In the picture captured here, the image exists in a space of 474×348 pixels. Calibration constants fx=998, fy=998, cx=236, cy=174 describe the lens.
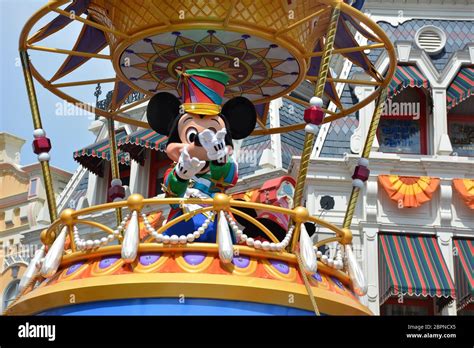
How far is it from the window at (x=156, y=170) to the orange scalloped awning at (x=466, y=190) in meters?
5.87

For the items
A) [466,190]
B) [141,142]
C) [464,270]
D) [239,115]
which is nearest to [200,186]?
[239,115]

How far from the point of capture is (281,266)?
7133 mm

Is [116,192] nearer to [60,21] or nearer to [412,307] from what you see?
[60,21]

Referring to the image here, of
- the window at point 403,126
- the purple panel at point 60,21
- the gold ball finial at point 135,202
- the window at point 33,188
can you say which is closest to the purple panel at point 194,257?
the gold ball finial at point 135,202

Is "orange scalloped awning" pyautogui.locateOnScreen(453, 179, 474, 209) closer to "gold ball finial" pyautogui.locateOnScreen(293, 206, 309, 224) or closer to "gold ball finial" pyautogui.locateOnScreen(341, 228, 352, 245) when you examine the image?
"gold ball finial" pyautogui.locateOnScreen(341, 228, 352, 245)

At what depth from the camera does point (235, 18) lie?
25.6ft

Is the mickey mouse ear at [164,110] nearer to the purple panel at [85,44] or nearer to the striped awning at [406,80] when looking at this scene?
the purple panel at [85,44]

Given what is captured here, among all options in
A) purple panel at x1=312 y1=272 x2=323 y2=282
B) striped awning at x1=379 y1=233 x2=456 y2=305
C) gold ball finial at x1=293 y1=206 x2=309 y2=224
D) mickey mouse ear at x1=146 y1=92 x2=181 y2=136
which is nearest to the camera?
gold ball finial at x1=293 y1=206 x2=309 y2=224

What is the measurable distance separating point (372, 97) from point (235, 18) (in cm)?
187

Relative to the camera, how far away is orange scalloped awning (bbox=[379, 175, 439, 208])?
16.3 metres

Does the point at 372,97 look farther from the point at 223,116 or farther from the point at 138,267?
the point at 138,267

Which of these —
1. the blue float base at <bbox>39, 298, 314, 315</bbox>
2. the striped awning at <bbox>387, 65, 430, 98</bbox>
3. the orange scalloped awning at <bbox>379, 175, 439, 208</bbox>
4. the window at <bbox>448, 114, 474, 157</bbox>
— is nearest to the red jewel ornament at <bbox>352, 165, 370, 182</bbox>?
the blue float base at <bbox>39, 298, 314, 315</bbox>

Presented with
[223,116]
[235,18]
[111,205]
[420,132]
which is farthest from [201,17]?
[420,132]

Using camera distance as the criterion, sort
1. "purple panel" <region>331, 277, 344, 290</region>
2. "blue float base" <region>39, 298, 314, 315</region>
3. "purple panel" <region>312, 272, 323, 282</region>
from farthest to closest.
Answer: "purple panel" <region>331, 277, 344, 290</region>
"purple panel" <region>312, 272, 323, 282</region>
"blue float base" <region>39, 298, 314, 315</region>
